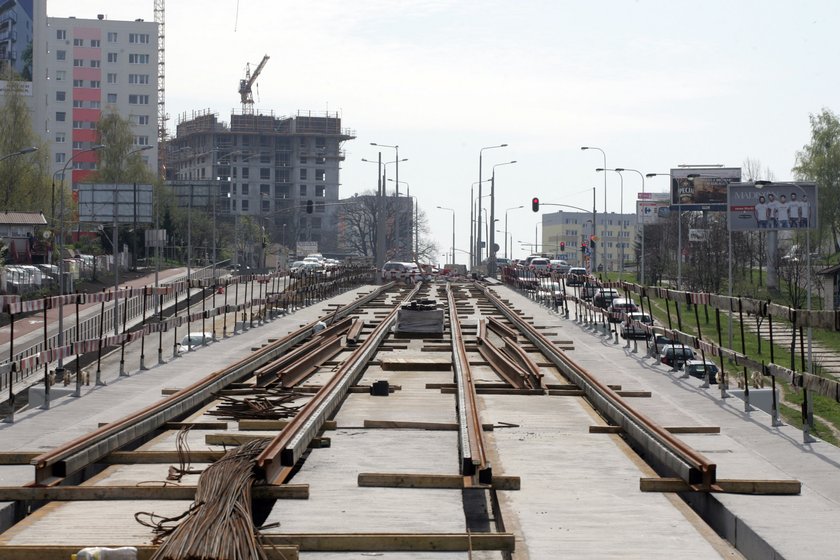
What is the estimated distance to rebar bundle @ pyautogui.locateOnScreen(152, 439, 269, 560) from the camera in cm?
748

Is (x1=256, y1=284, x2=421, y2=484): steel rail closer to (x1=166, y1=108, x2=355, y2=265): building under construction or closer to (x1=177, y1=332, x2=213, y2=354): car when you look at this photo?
(x1=177, y1=332, x2=213, y2=354): car

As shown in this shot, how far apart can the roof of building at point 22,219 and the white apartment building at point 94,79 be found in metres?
71.4

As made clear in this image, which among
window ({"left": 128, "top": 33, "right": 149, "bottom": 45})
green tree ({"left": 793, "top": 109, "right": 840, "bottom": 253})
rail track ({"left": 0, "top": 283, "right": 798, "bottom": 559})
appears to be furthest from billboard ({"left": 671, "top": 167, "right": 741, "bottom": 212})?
window ({"left": 128, "top": 33, "right": 149, "bottom": 45})

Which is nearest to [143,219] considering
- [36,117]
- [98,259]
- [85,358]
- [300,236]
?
[98,259]

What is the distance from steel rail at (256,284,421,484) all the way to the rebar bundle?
386mm

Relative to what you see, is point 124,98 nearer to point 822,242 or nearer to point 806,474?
point 822,242

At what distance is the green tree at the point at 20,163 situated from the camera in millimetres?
85938

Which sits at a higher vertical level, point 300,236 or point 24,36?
point 24,36

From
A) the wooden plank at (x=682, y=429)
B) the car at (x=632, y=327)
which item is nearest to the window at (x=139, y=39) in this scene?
the car at (x=632, y=327)


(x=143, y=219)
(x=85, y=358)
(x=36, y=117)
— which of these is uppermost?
(x=36, y=117)

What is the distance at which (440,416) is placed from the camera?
613 inches

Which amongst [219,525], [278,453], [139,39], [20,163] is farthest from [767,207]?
[139,39]

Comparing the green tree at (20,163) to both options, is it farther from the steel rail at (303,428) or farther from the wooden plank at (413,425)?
the wooden plank at (413,425)

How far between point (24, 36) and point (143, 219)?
1898 inches
